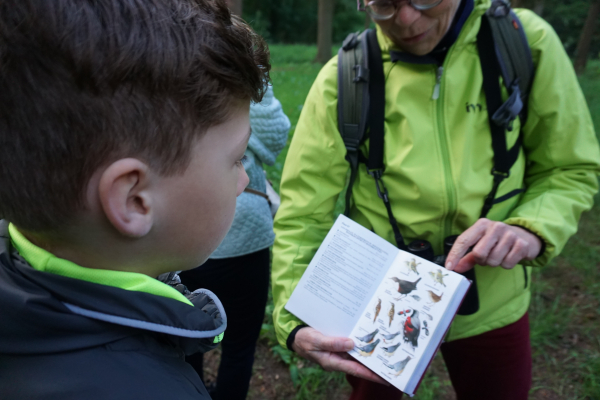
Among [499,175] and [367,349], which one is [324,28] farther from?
[367,349]

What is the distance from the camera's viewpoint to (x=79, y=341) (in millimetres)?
678

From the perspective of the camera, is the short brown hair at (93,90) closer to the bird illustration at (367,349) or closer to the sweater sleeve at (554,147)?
the bird illustration at (367,349)

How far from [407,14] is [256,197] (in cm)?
97

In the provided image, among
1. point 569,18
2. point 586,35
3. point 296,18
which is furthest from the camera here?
point 296,18

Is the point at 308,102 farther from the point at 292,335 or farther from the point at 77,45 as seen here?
the point at 77,45

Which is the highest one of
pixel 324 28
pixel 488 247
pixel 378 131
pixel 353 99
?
pixel 353 99

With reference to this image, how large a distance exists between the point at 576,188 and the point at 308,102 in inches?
43.0

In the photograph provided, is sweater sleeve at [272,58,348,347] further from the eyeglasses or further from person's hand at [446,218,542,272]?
person's hand at [446,218,542,272]

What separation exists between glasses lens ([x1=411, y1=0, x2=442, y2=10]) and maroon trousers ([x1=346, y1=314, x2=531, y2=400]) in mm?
1267

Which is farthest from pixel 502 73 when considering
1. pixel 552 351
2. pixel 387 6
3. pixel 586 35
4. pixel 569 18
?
pixel 569 18

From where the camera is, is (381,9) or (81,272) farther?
(381,9)

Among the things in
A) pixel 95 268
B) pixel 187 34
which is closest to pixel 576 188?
pixel 187 34

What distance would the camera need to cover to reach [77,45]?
640mm

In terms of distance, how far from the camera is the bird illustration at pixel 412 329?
1409mm
